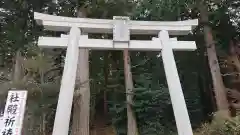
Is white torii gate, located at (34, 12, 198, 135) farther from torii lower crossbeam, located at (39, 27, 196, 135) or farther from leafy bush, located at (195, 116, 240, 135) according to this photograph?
leafy bush, located at (195, 116, 240, 135)

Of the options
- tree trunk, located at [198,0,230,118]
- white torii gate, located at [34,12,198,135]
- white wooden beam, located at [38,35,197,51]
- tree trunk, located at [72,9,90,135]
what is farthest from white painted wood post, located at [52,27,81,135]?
tree trunk, located at [198,0,230,118]

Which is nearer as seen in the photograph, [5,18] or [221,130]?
[221,130]

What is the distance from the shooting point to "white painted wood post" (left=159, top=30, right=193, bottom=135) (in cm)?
584

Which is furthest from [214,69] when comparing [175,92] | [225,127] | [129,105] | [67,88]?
[67,88]

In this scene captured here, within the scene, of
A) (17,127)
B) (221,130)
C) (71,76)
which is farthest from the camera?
(221,130)

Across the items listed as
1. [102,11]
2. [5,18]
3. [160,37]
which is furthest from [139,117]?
[5,18]

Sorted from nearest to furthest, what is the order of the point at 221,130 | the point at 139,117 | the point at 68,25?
the point at 68,25 → the point at 221,130 → the point at 139,117

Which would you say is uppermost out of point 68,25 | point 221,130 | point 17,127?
point 68,25

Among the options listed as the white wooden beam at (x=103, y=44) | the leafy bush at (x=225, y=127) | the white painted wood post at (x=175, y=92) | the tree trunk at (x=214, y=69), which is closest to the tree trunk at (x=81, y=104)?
the white wooden beam at (x=103, y=44)

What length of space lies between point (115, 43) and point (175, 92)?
5.15 feet

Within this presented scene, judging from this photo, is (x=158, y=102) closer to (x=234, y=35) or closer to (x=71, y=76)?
(x=234, y=35)

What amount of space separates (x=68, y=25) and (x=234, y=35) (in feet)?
26.3

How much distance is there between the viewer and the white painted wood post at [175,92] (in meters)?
5.84

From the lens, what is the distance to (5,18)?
10.8m
